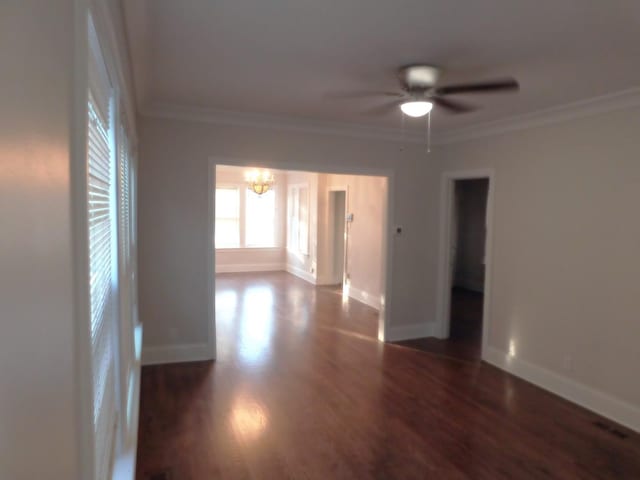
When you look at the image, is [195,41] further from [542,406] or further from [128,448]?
[542,406]

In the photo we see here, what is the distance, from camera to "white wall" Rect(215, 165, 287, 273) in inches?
406

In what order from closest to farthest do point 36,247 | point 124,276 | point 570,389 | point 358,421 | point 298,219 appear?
point 36,247, point 124,276, point 358,421, point 570,389, point 298,219

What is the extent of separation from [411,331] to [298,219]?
502cm

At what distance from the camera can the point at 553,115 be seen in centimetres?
397

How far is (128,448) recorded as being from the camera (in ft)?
7.22

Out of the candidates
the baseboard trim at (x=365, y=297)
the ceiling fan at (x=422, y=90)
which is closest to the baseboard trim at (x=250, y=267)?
the baseboard trim at (x=365, y=297)

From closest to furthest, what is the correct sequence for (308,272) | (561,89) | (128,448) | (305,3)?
(305,3)
(128,448)
(561,89)
(308,272)

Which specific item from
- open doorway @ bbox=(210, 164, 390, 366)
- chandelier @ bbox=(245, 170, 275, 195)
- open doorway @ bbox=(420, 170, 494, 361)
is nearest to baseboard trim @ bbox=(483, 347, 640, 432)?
open doorway @ bbox=(420, 170, 494, 361)

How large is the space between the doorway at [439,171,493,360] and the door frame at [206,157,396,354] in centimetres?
74

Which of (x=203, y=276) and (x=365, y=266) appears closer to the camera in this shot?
(x=203, y=276)

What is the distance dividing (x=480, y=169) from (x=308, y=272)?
17.1ft

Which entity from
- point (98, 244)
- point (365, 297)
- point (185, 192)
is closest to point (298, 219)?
point (365, 297)

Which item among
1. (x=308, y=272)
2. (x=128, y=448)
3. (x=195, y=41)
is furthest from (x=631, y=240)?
(x=308, y=272)

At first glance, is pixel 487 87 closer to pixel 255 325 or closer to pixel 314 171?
pixel 314 171
